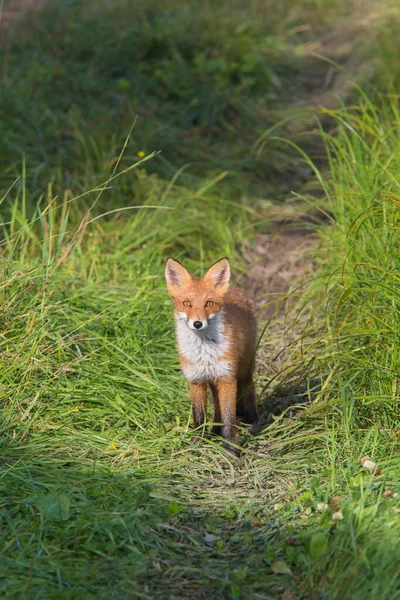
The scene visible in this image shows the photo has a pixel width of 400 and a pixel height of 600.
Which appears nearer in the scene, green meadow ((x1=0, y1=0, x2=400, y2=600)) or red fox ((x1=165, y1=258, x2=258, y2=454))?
green meadow ((x1=0, y1=0, x2=400, y2=600))

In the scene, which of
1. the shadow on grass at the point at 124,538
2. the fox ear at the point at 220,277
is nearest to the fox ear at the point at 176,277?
the fox ear at the point at 220,277

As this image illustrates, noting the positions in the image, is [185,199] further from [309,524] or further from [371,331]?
[309,524]

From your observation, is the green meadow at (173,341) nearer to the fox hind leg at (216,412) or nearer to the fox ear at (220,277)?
the fox hind leg at (216,412)

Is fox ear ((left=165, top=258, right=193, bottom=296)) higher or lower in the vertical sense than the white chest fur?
higher

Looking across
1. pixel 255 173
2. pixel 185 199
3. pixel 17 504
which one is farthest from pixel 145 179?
pixel 17 504

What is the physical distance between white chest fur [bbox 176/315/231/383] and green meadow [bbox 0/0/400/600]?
1.24 ft

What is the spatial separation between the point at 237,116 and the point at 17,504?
20.2ft

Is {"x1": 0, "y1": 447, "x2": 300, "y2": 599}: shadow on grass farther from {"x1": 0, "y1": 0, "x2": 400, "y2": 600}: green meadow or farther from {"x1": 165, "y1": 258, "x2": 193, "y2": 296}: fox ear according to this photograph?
{"x1": 165, "y1": 258, "x2": 193, "y2": 296}: fox ear

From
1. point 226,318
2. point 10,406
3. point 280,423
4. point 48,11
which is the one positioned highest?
point 48,11

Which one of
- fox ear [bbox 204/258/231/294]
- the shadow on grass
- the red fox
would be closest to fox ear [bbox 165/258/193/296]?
the red fox

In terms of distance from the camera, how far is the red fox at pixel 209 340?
14.9 feet

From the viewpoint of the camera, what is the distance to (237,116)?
9.06 metres

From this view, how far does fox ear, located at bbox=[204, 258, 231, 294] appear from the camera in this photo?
462 cm

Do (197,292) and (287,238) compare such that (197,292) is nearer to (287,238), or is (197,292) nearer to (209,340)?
(209,340)
